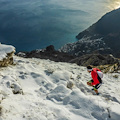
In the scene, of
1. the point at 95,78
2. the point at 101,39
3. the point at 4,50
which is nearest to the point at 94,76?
the point at 95,78

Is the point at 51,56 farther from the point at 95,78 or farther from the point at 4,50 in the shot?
the point at 95,78

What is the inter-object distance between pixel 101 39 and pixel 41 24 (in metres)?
56.4

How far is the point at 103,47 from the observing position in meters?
91.0

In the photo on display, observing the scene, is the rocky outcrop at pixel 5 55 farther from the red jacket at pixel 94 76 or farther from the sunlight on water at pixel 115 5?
the sunlight on water at pixel 115 5

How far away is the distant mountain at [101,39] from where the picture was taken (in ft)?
286

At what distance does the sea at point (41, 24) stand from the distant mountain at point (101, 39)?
9.15m

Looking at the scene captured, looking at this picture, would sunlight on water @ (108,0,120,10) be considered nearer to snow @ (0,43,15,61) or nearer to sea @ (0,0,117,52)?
sea @ (0,0,117,52)

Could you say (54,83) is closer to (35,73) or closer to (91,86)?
(35,73)

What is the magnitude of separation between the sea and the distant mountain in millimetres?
9149

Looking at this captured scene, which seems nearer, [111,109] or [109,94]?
[111,109]

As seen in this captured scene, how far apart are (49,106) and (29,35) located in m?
104

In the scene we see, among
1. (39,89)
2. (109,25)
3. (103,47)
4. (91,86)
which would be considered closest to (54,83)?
(39,89)

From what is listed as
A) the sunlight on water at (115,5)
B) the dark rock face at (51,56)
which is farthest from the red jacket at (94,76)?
the sunlight on water at (115,5)

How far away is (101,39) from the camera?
100 meters
